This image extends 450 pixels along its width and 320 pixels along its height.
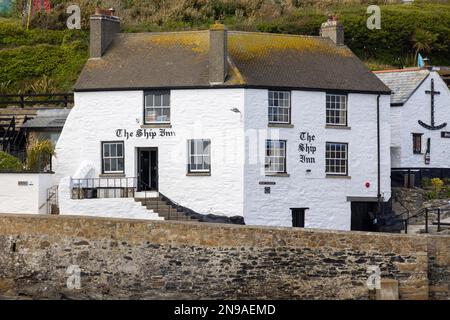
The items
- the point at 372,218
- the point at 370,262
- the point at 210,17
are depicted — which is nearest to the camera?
the point at 370,262

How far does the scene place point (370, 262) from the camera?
128 feet

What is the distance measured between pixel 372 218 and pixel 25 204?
12.4 m

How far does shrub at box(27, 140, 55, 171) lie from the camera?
154ft

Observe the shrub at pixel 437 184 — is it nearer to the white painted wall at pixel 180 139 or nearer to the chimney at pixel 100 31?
the white painted wall at pixel 180 139

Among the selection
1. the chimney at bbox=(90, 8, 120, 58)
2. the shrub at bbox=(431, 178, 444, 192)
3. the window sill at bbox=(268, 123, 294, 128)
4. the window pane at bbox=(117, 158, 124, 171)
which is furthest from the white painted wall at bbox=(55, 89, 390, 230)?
the shrub at bbox=(431, 178, 444, 192)

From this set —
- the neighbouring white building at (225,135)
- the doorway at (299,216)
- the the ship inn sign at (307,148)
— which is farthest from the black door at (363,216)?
the the ship inn sign at (307,148)

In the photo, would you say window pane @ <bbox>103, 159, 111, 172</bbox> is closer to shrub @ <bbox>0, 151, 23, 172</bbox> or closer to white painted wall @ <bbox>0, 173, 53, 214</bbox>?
white painted wall @ <bbox>0, 173, 53, 214</bbox>

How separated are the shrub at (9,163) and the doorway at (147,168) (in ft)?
13.7

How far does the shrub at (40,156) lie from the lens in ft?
154

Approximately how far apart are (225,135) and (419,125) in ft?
30.7

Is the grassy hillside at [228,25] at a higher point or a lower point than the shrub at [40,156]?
higher

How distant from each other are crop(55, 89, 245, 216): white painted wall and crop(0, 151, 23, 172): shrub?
1479 millimetres

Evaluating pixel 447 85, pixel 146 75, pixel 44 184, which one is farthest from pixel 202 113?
pixel 447 85

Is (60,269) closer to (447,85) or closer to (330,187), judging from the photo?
(330,187)
